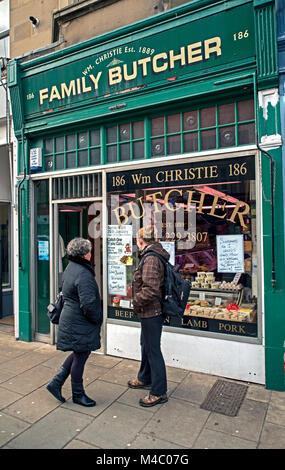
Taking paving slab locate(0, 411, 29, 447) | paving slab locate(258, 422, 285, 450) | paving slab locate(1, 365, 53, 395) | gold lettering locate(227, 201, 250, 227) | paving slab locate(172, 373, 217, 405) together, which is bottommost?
paving slab locate(258, 422, 285, 450)

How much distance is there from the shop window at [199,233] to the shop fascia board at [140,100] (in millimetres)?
918

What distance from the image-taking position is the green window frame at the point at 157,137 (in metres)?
4.57

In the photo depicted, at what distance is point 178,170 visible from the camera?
4.91 meters

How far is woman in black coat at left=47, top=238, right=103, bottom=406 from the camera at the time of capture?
11.8 ft

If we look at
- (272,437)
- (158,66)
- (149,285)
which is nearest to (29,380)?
(149,285)

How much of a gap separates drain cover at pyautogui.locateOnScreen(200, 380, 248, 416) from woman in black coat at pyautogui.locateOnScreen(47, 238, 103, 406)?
133 cm

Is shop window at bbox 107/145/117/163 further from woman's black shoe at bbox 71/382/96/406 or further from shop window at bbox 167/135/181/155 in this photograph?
woman's black shoe at bbox 71/382/96/406

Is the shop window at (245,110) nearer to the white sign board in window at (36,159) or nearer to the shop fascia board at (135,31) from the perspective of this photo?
the shop fascia board at (135,31)

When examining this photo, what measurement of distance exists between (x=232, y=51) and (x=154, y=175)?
6.29 ft

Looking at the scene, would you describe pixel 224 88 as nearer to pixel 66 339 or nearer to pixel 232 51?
pixel 232 51

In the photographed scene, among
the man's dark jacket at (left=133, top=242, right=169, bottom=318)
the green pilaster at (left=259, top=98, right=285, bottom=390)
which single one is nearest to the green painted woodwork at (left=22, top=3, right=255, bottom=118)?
the green pilaster at (left=259, top=98, right=285, bottom=390)

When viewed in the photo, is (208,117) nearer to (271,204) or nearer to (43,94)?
(271,204)

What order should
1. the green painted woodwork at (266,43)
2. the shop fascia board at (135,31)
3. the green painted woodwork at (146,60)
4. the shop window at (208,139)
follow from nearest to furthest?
1. the green painted woodwork at (266,43)
2. the green painted woodwork at (146,60)
3. the shop fascia board at (135,31)
4. the shop window at (208,139)

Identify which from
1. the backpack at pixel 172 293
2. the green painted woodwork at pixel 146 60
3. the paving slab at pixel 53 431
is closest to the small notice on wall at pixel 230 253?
the backpack at pixel 172 293
